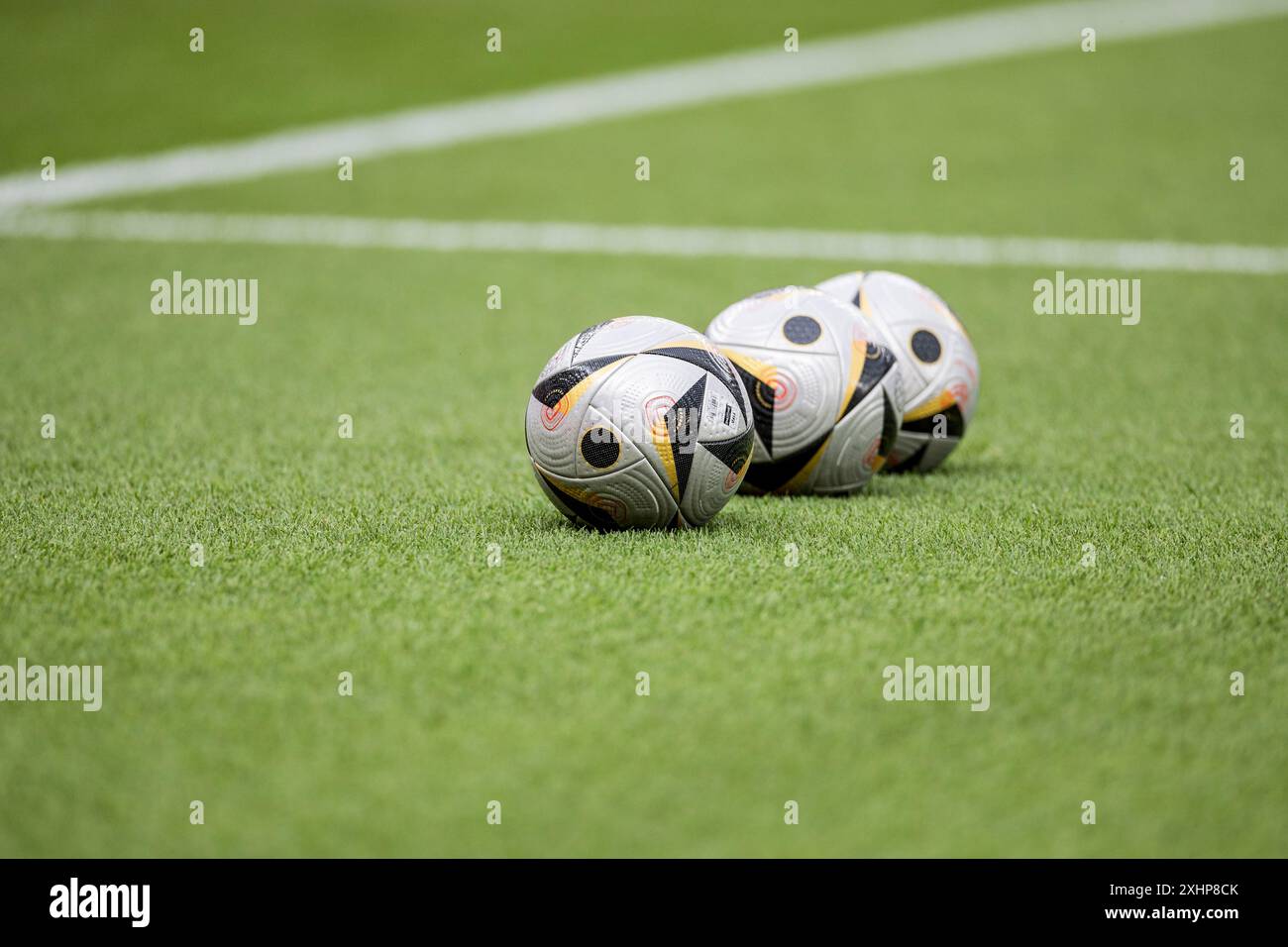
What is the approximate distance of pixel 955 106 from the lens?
19859 mm

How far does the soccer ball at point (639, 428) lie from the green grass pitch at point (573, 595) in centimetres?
16

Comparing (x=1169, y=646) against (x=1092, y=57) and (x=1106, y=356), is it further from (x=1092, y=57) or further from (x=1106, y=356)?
(x=1092, y=57)

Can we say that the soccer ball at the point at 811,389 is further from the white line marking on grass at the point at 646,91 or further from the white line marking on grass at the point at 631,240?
the white line marking on grass at the point at 646,91

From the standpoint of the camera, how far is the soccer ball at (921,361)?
6.35 metres

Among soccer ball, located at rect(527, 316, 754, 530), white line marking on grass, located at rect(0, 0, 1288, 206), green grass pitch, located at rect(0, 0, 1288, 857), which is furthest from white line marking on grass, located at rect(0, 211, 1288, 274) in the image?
soccer ball, located at rect(527, 316, 754, 530)

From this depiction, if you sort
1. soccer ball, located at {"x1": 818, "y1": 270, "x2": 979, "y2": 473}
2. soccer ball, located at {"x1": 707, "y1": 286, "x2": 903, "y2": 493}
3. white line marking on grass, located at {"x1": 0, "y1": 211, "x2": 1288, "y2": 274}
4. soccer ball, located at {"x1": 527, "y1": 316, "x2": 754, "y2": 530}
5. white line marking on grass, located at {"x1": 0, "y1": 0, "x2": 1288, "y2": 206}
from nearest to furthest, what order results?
1. soccer ball, located at {"x1": 527, "y1": 316, "x2": 754, "y2": 530}
2. soccer ball, located at {"x1": 707, "y1": 286, "x2": 903, "y2": 493}
3. soccer ball, located at {"x1": 818, "y1": 270, "x2": 979, "y2": 473}
4. white line marking on grass, located at {"x1": 0, "y1": 211, "x2": 1288, "y2": 274}
5. white line marking on grass, located at {"x1": 0, "y1": 0, "x2": 1288, "y2": 206}

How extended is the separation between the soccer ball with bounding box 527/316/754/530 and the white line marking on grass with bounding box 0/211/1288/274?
868cm

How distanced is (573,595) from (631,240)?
10.4 m

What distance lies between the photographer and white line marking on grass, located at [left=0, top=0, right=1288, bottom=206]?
56.2 feet

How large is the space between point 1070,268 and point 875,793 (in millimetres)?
10829

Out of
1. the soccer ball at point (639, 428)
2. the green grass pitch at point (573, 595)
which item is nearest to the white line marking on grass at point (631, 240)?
the green grass pitch at point (573, 595)

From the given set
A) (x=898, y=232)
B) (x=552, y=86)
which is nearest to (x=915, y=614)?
(x=898, y=232)

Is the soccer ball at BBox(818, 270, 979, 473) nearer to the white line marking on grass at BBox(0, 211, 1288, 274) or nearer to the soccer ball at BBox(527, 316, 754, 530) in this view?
the soccer ball at BBox(527, 316, 754, 530)

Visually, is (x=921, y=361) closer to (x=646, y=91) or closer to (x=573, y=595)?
(x=573, y=595)
